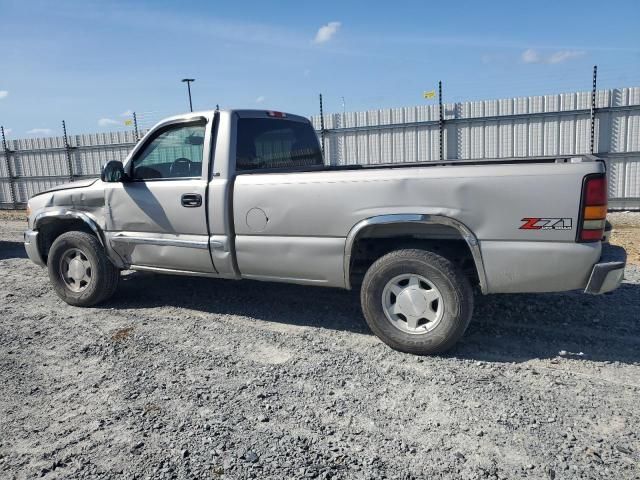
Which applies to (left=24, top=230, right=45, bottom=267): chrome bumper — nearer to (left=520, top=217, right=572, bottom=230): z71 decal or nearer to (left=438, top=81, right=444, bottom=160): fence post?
(left=520, top=217, right=572, bottom=230): z71 decal

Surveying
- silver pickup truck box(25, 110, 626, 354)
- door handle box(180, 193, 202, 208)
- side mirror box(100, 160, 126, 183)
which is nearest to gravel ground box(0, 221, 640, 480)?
silver pickup truck box(25, 110, 626, 354)

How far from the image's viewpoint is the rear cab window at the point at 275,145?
4.89 m

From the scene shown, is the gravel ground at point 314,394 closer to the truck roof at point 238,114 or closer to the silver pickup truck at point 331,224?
the silver pickup truck at point 331,224

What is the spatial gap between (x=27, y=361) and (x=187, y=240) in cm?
164

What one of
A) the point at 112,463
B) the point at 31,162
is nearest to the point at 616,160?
the point at 112,463

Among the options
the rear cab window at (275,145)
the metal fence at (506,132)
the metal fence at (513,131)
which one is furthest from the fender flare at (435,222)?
the metal fence at (513,131)

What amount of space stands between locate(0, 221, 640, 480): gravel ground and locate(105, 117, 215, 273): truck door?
69 centimetres

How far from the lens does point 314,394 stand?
3.50 meters

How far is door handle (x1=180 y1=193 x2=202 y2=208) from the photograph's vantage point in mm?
4746

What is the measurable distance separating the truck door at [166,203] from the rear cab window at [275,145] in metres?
0.35

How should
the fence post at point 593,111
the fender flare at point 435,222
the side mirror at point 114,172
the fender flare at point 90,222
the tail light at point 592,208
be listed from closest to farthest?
the tail light at point 592,208 < the fender flare at point 435,222 < the side mirror at point 114,172 < the fender flare at point 90,222 < the fence post at point 593,111

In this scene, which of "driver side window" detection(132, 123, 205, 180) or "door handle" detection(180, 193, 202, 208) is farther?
"driver side window" detection(132, 123, 205, 180)

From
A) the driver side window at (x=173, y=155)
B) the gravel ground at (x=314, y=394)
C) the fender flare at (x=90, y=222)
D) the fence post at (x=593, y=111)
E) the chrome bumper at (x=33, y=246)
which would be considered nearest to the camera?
the gravel ground at (x=314, y=394)

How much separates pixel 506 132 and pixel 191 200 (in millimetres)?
9721
